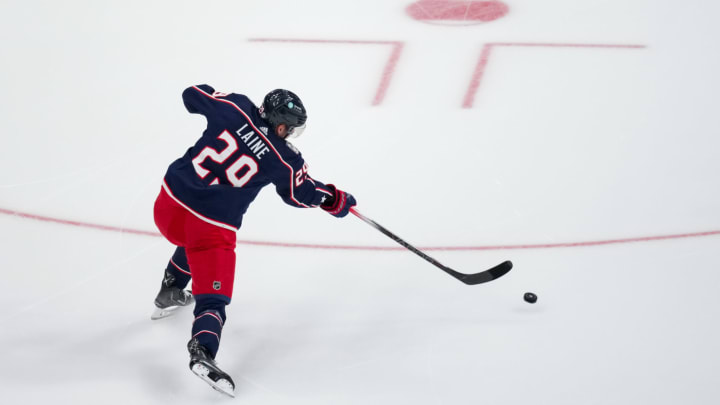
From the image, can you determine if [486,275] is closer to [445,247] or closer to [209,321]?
[445,247]

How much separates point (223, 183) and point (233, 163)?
3.6 inches

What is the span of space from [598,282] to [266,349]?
4.27ft

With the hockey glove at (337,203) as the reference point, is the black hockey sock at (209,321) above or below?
below

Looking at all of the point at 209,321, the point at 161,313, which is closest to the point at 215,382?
the point at 209,321

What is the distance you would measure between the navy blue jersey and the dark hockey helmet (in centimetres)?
4

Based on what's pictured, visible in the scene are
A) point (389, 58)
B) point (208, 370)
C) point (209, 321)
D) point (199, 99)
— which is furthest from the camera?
point (389, 58)

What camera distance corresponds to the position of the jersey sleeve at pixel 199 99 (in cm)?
310

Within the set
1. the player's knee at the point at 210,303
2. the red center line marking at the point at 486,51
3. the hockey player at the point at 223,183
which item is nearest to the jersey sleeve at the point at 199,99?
the hockey player at the point at 223,183

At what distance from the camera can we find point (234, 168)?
296 cm

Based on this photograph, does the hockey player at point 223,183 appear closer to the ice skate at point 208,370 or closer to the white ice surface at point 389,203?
the ice skate at point 208,370

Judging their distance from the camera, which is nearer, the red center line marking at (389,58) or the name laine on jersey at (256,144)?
the name laine on jersey at (256,144)

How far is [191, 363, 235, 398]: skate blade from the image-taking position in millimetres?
2779

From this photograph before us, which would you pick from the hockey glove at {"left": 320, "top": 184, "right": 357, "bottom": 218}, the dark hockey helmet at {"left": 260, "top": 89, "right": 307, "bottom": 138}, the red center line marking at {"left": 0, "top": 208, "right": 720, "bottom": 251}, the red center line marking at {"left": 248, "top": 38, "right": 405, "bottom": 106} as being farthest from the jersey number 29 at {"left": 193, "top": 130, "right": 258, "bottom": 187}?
the red center line marking at {"left": 248, "top": 38, "right": 405, "bottom": 106}

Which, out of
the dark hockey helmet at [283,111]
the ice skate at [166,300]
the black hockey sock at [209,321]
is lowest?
the ice skate at [166,300]
